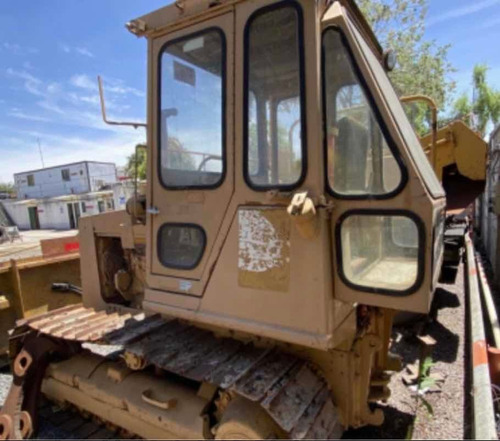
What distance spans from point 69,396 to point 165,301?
5.20 feet

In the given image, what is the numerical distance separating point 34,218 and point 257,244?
3977 centimetres

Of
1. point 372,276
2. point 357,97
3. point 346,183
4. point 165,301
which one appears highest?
point 357,97

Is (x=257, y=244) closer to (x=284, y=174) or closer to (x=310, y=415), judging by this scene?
(x=284, y=174)

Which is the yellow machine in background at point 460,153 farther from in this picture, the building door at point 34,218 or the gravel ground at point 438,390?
the building door at point 34,218

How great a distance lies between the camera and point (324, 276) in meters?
1.78

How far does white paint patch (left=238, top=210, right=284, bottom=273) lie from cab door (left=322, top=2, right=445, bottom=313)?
1.02 ft

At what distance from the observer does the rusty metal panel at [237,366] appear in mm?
1907

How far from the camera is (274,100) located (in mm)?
2029

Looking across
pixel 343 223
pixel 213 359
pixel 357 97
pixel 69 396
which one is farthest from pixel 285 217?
pixel 69 396

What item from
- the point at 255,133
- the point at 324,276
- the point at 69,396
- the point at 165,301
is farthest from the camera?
the point at 69,396

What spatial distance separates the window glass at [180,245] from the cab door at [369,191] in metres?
0.86

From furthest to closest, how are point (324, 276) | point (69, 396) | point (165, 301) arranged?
point (69, 396) → point (165, 301) → point (324, 276)

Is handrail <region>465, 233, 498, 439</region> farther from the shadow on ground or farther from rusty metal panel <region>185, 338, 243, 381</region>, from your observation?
rusty metal panel <region>185, 338, 243, 381</region>

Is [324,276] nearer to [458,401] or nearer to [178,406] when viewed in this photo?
[178,406]
